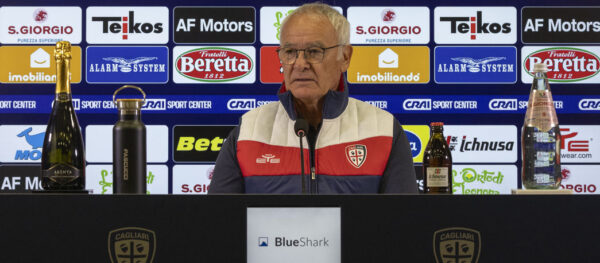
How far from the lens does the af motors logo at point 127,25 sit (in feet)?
12.8

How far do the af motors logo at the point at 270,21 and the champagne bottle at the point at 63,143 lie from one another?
9.11 ft

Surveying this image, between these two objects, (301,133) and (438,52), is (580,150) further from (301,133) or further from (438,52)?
(301,133)

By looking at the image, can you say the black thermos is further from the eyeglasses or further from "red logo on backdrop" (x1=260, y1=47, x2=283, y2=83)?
"red logo on backdrop" (x1=260, y1=47, x2=283, y2=83)

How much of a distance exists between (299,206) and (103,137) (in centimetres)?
322

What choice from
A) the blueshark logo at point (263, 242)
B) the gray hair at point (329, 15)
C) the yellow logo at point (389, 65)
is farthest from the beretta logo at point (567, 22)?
the blueshark logo at point (263, 242)

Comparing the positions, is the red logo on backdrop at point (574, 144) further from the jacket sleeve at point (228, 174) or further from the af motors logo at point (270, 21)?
the jacket sleeve at point (228, 174)

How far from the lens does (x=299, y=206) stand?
0.90 m

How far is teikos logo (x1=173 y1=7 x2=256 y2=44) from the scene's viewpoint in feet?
12.8

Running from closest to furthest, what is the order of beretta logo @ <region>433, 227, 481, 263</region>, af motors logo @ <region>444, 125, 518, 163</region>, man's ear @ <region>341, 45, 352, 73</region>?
beretta logo @ <region>433, 227, 481, 263</region>
man's ear @ <region>341, 45, 352, 73</region>
af motors logo @ <region>444, 125, 518, 163</region>

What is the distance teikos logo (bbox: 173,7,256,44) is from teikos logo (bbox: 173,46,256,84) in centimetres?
6

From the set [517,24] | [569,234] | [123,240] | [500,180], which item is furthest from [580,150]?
[123,240]

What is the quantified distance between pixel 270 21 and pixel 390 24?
77 centimetres

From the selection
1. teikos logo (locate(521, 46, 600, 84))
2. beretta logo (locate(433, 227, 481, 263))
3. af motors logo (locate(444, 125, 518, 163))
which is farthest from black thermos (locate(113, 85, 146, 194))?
teikos logo (locate(521, 46, 600, 84))

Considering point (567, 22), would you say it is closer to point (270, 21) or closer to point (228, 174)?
point (270, 21)
